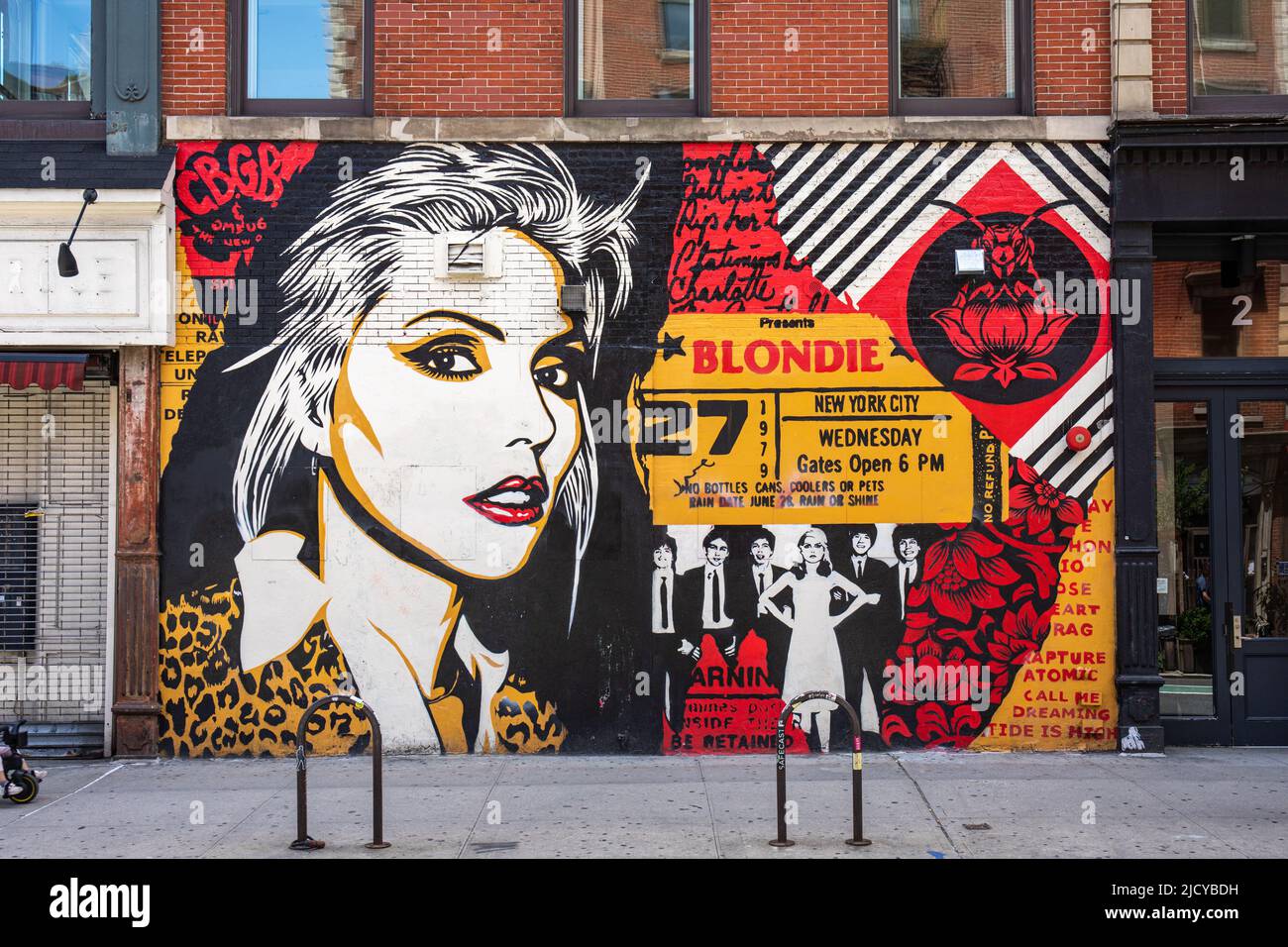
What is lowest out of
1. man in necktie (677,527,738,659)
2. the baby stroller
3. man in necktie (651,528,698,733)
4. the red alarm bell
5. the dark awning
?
the baby stroller

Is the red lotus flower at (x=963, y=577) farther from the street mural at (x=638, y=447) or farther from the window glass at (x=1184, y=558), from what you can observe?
the window glass at (x=1184, y=558)

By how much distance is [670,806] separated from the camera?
920 cm

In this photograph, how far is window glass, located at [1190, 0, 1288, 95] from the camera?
11.4 m

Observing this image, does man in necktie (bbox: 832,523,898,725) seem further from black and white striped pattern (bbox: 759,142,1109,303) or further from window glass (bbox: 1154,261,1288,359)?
window glass (bbox: 1154,261,1288,359)

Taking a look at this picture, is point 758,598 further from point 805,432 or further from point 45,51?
point 45,51

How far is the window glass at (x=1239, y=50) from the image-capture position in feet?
37.5

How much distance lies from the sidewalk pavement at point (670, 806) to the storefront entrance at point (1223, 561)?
0.41m

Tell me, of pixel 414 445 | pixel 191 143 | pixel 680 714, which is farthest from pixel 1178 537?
pixel 191 143

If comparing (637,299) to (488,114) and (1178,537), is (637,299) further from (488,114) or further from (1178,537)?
(1178,537)

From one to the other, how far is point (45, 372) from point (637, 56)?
6091 mm

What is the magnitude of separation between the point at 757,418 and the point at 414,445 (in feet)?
10.4

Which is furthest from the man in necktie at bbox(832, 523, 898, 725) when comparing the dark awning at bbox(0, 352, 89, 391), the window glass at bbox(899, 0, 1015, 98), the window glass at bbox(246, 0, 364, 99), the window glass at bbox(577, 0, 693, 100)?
the dark awning at bbox(0, 352, 89, 391)

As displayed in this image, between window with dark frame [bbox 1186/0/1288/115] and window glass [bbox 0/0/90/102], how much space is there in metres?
10.5

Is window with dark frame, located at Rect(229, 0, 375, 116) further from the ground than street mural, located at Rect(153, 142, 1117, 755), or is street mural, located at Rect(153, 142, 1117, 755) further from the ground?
window with dark frame, located at Rect(229, 0, 375, 116)
